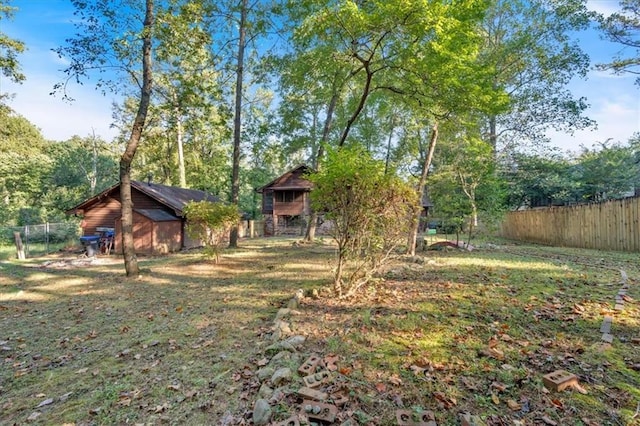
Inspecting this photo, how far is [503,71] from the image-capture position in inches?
520

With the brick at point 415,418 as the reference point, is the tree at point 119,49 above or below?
above

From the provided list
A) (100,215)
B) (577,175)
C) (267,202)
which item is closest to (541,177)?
(577,175)

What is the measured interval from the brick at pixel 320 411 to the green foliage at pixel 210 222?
799 cm

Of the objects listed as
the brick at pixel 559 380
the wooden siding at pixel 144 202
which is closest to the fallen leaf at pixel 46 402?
the brick at pixel 559 380

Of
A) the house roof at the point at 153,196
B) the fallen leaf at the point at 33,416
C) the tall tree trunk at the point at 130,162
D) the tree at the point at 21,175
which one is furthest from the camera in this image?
the tree at the point at 21,175

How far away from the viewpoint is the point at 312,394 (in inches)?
93.6

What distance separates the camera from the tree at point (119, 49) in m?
7.70

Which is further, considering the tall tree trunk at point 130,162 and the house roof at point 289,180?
the house roof at point 289,180

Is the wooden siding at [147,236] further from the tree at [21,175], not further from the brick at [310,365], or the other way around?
the tree at [21,175]

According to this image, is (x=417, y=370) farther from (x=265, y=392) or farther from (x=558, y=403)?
(x=265, y=392)

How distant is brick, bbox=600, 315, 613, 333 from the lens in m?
3.47

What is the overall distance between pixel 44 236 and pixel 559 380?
21423 mm

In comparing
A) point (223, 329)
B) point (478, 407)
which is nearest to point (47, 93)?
point (223, 329)

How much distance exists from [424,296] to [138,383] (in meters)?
4.09
